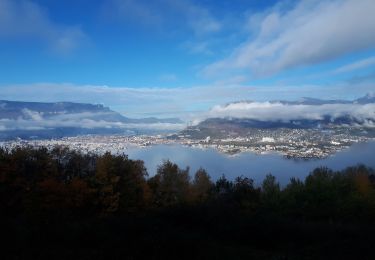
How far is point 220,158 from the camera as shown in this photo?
273ft

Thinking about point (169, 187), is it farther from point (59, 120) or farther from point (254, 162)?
point (59, 120)

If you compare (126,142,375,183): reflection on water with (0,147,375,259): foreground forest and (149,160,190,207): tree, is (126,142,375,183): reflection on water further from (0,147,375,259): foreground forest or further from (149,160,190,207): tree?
(0,147,375,259): foreground forest

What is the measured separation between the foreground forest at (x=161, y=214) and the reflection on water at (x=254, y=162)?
91.4ft

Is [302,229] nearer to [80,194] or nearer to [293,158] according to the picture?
[80,194]

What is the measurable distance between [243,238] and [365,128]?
146 m

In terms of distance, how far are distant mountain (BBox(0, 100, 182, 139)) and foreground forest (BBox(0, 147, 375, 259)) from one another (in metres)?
72.0

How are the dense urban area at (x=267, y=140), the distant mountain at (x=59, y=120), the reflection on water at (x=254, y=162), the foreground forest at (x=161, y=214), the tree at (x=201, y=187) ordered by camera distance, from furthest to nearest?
the distant mountain at (x=59, y=120)
the dense urban area at (x=267, y=140)
the reflection on water at (x=254, y=162)
the tree at (x=201, y=187)
the foreground forest at (x=161, y=214)

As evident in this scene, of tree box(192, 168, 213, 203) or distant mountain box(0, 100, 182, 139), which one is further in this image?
distant mountain box(0, 100, 182, 139)

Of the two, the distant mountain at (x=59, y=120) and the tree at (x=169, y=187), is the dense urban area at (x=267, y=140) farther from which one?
the tree at (x=169, y=187)

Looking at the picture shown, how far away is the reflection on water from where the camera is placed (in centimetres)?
6231

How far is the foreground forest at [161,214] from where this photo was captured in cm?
734

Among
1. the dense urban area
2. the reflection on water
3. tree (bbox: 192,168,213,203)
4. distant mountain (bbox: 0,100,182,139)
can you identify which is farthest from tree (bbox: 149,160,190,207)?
distant mountain (bbox: 0,100,182,139)

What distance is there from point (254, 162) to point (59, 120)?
86353 mm

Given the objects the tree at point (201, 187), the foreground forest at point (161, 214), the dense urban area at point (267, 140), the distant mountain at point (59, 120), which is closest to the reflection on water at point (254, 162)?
the dense urban area at point (267, 140)
